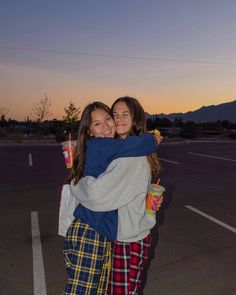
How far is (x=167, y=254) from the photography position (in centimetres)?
490

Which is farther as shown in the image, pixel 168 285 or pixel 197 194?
pixel 197 194

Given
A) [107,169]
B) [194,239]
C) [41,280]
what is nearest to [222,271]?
[194,239]

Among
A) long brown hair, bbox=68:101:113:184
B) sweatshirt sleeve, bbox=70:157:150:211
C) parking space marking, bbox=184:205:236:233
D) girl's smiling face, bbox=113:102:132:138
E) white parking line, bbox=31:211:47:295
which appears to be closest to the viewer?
sweatshirt sleeve, bbox=70:157:150:211

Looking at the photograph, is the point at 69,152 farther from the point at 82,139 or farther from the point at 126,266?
the point at 126,266

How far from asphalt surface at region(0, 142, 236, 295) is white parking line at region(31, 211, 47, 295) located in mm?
49

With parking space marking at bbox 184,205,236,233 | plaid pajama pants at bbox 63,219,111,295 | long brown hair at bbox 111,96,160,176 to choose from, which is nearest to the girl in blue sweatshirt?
plaid pajama pants at bbox 63,219,111,295

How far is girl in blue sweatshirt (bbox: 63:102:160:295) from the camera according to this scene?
7.72ft

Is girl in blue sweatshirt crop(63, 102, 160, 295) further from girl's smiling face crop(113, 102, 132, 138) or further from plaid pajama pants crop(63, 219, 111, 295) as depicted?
girl's smiling face crop(113, 102, 132, 138)

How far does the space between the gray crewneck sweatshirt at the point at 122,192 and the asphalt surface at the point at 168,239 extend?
171cm

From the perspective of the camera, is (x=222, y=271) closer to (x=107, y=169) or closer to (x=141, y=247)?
(x=141, y=247)

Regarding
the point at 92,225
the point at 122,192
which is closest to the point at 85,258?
the point at 92,225

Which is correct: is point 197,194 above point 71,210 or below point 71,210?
below

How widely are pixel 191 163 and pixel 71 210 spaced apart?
43.4 feet

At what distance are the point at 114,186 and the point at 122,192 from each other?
0.06 meters
